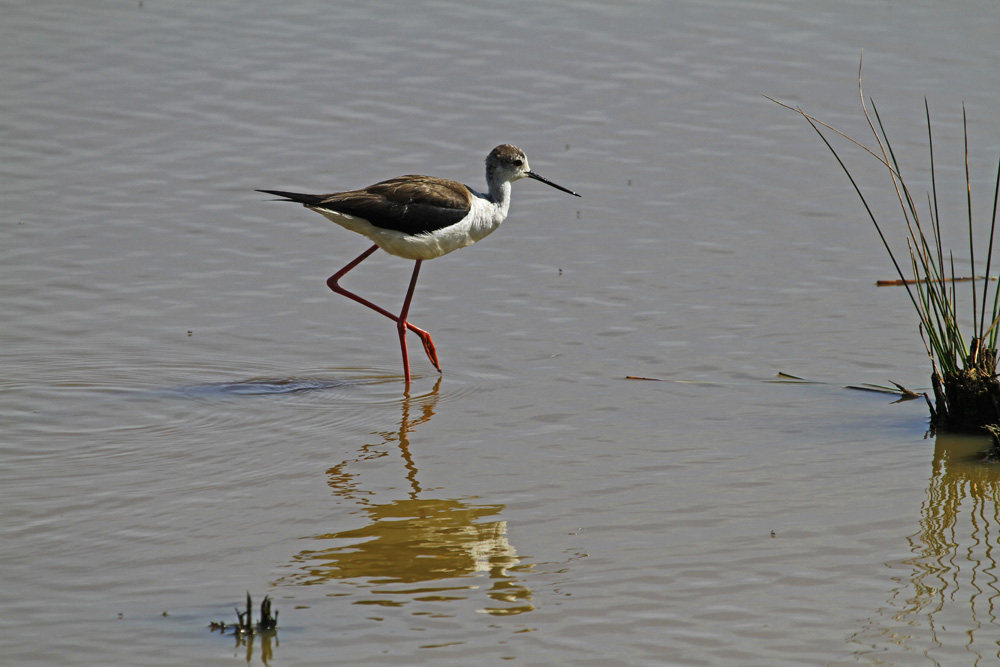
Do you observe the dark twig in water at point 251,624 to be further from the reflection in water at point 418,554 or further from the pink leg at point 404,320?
the pink leg at point 404,320

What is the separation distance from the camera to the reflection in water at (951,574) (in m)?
3.99

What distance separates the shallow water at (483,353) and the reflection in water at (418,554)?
0.02m

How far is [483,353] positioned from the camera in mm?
6965

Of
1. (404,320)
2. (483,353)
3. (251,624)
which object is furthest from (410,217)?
(251,624)

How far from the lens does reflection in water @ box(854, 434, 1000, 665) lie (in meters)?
3.99

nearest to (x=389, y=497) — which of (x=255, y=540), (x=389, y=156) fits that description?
(x=255, y=540)

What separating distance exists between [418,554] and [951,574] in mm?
1913

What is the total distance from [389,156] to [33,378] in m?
4.11

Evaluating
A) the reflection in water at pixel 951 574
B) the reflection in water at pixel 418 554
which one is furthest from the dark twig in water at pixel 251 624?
the reflection in water at pixel 951 574

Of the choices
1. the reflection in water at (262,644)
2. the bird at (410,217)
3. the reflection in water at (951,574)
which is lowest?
the reflection in water at (262,644)

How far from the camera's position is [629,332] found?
7.19m

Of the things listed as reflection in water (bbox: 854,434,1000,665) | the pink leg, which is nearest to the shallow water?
reflection in water (bbox: 854,434,1000,665)

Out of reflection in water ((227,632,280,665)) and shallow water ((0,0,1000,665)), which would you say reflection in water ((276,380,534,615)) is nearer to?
shallow water ((0,0,1000,665))

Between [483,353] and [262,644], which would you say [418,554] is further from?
[483,353]
